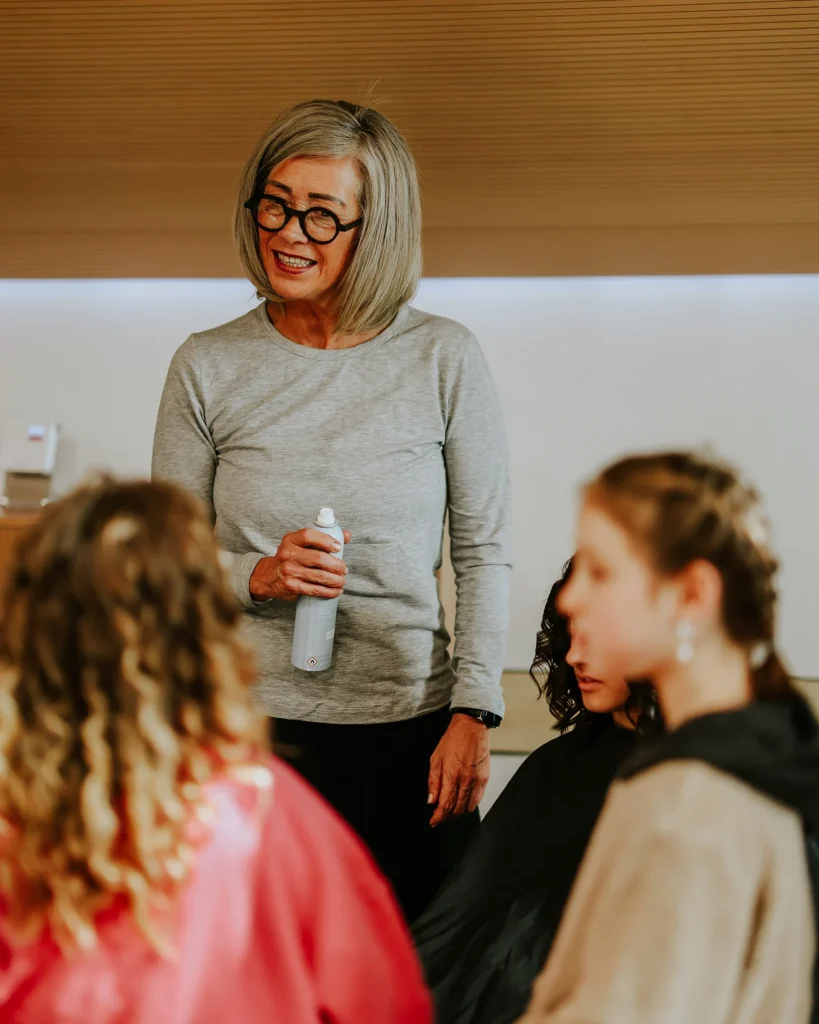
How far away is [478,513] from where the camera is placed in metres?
1.43

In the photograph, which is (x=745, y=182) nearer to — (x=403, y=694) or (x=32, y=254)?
(x=403, y=694)

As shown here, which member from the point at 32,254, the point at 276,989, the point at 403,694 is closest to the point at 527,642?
the point at 32,254

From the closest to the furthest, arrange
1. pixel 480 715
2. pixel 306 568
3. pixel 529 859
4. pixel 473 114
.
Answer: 1. pixel 306 568
2. pixel 480 715
3. pixel 529 859
4. pixel 473 114

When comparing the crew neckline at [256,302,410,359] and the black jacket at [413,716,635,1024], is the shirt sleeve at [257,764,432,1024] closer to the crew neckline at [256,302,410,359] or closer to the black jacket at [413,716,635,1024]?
the black jacket at [413,716,635,1024]

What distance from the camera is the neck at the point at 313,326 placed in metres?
1.42

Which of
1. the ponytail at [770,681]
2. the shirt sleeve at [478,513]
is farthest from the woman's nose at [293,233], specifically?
the ponytail at [770,681]

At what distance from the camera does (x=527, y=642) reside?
354 cm

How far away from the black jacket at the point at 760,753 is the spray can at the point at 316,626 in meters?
0.52

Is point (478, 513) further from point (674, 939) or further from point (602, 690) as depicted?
point (674, 939)

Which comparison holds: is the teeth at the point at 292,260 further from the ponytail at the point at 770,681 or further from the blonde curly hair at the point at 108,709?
the ponytail at the point at 770,681

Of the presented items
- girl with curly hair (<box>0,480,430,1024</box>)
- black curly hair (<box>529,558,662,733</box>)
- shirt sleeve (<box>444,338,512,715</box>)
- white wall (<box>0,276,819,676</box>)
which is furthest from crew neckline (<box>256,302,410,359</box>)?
white wall (<box>0,276,819,676</box>)

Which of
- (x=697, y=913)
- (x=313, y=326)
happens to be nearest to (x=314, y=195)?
(x=313, y=326)

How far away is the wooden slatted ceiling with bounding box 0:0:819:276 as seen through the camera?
2012mm

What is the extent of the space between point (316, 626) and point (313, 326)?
42 cm
